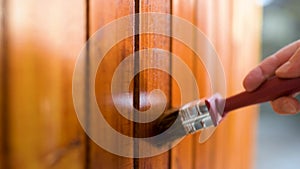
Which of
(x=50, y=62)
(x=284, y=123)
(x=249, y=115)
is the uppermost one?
(x=50, y=62)

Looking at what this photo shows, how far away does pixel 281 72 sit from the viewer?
46cm

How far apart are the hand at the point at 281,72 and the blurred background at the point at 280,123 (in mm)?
1190

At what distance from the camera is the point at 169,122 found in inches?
18.6

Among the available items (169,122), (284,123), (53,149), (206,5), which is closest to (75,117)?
(53,149)

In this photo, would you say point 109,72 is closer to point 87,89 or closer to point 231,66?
point 87,89

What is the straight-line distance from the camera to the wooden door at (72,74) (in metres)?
0.28

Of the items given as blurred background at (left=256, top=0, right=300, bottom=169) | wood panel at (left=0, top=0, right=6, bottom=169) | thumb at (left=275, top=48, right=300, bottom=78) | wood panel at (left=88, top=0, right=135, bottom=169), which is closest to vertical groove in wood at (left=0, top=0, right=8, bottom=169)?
wood panel at (left=0, top=0, right=6, bottom=169)

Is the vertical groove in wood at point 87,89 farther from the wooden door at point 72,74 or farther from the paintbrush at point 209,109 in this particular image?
the paintbrush at point 209,109

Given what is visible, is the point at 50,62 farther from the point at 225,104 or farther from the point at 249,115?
the point at 249,115

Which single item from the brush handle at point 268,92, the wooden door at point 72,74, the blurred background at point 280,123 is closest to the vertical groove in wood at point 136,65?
the wooden door at point 72,74

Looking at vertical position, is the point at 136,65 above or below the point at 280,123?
above

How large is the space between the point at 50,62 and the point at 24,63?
3cm

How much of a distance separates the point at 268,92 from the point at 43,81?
0.30 metres

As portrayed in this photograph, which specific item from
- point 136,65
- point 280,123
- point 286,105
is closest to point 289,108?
point 286,105
